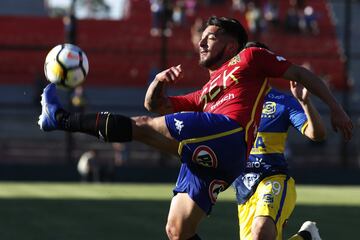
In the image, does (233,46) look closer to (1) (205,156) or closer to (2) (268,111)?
(1) (205,156)

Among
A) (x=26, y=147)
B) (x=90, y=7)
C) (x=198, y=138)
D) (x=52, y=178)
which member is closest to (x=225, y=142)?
(x=198, y=138)

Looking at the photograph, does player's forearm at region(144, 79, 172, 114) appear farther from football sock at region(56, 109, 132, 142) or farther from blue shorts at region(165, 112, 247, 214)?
football sock at region(56, 109, 132, 142)

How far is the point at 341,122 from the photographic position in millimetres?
7176

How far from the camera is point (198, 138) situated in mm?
7125

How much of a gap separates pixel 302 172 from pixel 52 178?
7.12m

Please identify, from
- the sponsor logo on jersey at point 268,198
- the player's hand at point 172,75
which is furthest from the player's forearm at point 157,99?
the sponsor logo on jersey at point 268,198

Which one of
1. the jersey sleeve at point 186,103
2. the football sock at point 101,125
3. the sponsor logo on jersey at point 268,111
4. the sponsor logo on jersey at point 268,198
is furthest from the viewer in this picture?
the sponsor logo on jersey at point 268,111

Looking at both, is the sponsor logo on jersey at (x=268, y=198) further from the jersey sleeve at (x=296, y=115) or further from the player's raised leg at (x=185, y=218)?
the player's raised leg at (x=185, y=218)

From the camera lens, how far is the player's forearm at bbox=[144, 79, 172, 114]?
7883mm

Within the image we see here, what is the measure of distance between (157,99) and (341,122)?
1.67 meters

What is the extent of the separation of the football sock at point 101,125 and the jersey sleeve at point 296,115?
237 cm

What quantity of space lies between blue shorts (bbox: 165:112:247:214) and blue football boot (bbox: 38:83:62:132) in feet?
2.75

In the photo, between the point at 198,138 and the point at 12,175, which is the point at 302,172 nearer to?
the point at 12,175

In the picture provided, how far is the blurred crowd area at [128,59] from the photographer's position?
29.8 meters
